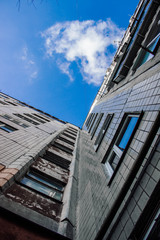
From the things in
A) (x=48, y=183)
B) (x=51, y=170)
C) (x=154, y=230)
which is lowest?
(x=48, y=183)

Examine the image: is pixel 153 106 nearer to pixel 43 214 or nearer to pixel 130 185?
pixel 130 185

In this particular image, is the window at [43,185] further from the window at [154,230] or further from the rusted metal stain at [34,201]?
the window at [154,230]

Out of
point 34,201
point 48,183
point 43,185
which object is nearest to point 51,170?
point 48,183

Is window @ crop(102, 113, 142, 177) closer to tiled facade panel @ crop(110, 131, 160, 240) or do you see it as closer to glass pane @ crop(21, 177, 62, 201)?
tiled facade panel @ crop(110, 131, 160, 240)

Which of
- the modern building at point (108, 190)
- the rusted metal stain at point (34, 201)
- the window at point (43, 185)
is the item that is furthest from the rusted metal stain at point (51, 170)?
the rusted metal stain at point (34, 201)

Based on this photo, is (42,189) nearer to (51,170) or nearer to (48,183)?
(48,183)

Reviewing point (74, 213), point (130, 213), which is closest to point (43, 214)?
point (74, 213)

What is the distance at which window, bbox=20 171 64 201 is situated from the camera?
440 centimetres

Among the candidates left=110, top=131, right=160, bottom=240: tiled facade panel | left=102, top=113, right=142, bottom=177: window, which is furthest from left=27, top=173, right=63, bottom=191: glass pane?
left=110, top=131, right=160, bottom=240: tiled facade panel

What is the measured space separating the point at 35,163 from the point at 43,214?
2.38 meters

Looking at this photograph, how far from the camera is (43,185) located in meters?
4.73

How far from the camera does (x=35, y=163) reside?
5516 mm

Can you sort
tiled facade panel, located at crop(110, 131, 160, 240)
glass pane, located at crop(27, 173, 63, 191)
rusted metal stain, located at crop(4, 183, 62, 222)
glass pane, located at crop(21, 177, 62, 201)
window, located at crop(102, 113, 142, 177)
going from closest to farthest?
tiled facade panel, located at crop(110, 131, 160, 240), rusted metal stain, located at crop(4, 183, 62, 222), window, located at crop(102, 113, 142, 177), glass pane, located at crop(21, 177, 62, 201), glass pane, located at crop(27, 173, 63, 191)

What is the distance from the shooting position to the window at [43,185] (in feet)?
14.4
